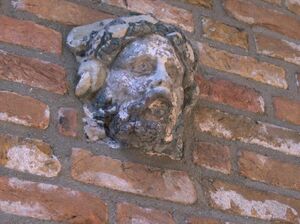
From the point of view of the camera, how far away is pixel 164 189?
45.3 inches

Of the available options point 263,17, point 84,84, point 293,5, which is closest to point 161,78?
point 84,84

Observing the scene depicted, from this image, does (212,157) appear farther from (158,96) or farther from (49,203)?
(49,203)

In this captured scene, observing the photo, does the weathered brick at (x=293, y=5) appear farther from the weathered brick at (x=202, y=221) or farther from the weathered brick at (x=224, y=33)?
the weathered brick at (x=202, y=221)

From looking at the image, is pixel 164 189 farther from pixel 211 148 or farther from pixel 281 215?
pixel 281 215

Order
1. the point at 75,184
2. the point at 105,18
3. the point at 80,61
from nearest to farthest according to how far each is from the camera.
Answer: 1. the point at 75,184
2. the point at 80,61
3. the point at 105,18

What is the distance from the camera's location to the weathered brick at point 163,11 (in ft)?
4.34

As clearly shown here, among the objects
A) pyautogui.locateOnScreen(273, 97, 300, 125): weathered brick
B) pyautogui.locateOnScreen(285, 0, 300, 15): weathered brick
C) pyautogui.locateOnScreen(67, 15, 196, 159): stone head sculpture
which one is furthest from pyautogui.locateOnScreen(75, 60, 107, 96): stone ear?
pyautogui.locateOnScreen(285, 0, 300, 15): weathered brick

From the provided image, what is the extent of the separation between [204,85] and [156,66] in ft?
0.65

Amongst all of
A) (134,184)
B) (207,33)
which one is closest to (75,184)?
(134,184)

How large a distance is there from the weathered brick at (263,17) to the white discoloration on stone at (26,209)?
0.70m

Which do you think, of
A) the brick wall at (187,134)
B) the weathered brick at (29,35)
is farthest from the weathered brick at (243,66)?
the weathered brick at (29,35)

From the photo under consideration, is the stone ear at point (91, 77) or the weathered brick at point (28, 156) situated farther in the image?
the stone ear at point (91, 77)

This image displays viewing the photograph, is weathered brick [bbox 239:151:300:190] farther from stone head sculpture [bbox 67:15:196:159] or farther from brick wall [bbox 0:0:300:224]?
stone head sculpture [bbox 67:15:196:159]

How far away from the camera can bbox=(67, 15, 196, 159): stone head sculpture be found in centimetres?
111
